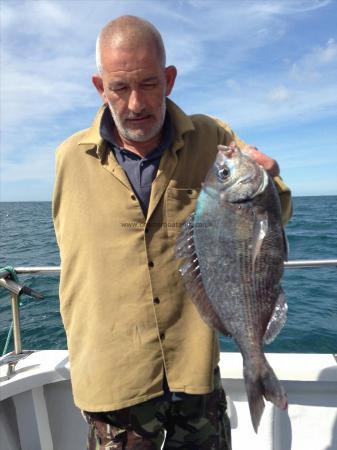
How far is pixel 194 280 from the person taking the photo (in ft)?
7.00

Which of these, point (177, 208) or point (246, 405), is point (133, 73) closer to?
point (177, 208)

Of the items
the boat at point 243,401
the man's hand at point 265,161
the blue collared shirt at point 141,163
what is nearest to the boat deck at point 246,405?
the boat at point 243,401

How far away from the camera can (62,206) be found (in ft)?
8.04

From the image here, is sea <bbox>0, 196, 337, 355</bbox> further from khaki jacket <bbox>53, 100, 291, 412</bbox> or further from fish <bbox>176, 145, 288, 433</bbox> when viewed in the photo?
fish <bbox>176, 145, 288, 433</bbox>

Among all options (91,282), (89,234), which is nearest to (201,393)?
(91,282)

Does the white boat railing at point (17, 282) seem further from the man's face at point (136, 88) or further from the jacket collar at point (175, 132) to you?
the man's face at point (136, 88)

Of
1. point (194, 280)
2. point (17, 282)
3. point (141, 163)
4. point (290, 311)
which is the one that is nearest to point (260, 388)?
point (194, 280)

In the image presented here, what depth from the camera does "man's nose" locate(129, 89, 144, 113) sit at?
84.0 inches

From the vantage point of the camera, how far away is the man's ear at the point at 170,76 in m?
→ 2.29

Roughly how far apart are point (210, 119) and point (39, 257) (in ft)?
45.6

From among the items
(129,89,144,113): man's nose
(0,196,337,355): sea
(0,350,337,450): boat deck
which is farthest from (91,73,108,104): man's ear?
(0,196,337,355): sea

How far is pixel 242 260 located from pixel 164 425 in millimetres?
1107

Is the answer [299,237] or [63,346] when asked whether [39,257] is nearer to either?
[63,346]

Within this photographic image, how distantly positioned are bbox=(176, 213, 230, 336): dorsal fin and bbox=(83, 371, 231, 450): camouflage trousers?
521 millimetres
